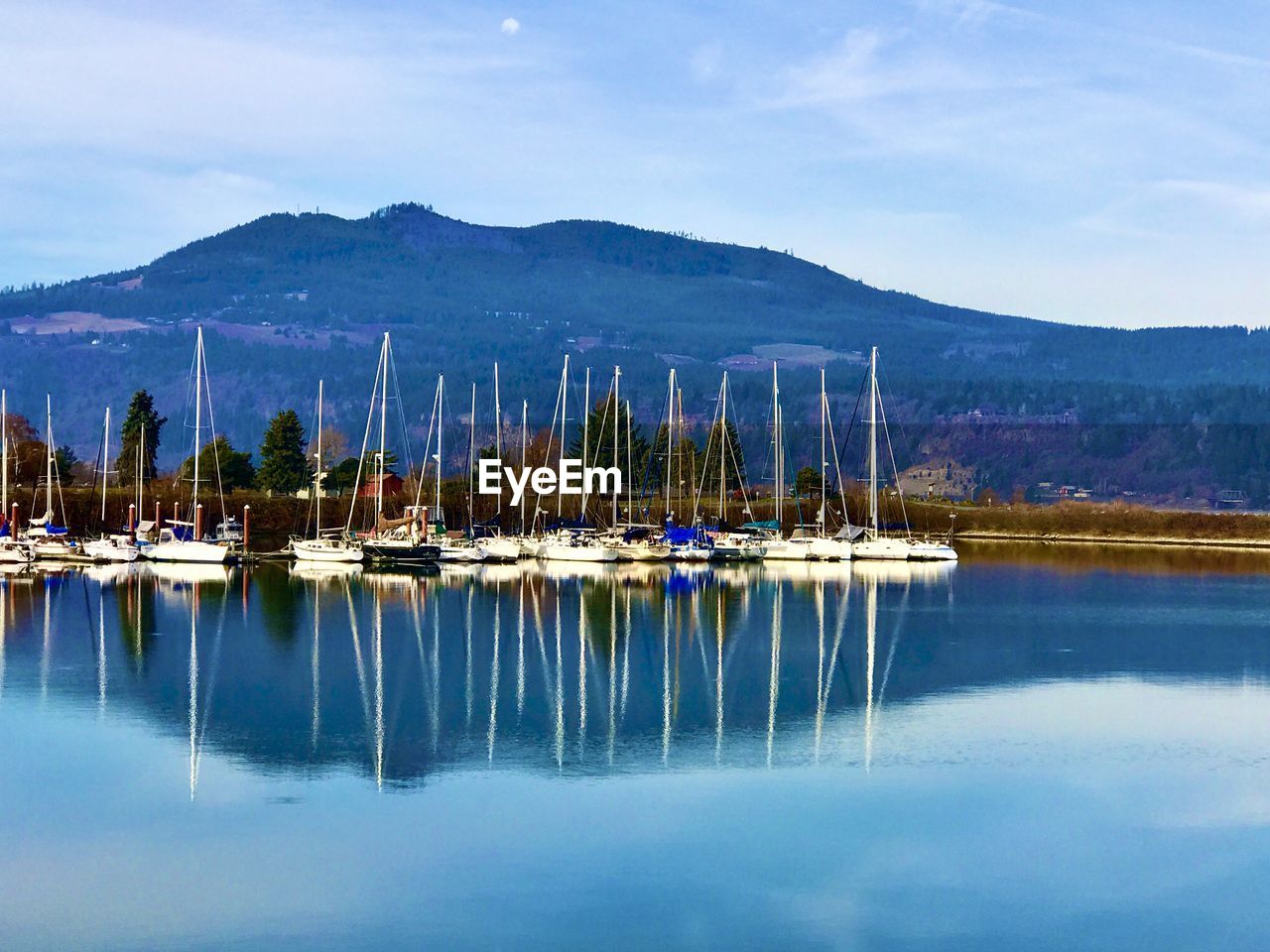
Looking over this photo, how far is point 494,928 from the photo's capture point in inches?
703

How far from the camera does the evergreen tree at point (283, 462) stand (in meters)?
107

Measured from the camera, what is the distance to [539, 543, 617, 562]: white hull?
234ft

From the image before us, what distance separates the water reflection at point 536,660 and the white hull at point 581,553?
8.42m

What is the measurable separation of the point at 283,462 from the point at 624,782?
85462 millimetres

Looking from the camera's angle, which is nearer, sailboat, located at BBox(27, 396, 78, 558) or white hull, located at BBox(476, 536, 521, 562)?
sailboat, located at BBox(27, 396, 78, 558)

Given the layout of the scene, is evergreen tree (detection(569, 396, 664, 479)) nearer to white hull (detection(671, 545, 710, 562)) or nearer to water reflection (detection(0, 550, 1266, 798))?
white hull (detection(671, 545, 710, 562))

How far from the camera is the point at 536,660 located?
3825 centimetres

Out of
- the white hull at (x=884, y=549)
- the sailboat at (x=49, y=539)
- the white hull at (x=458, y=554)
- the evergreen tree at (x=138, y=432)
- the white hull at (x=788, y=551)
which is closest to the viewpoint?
the sailboat at (x=49, y=539)

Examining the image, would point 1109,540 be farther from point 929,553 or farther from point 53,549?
point 53,549

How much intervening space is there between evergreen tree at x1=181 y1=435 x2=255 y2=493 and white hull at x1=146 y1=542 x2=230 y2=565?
28.8m

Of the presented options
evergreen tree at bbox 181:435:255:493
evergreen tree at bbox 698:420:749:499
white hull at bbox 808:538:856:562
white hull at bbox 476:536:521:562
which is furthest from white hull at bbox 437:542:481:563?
evergreen tree at bbox 181:435:255:493

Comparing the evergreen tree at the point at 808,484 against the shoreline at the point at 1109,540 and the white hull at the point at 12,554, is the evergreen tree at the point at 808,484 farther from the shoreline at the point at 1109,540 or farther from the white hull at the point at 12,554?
the white hull at the point at 12,554

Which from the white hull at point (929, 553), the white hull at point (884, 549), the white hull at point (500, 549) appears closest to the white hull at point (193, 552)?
the white hull at point (500, 549)

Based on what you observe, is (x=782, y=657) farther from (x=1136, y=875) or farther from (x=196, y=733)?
(x=1136, y=875)
